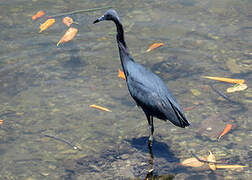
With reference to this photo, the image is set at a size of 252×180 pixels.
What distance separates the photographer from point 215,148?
555 cm

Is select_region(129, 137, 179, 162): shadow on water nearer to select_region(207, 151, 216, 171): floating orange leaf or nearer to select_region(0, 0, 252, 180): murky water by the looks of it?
select_region(0, 0, 252, 180): murky water

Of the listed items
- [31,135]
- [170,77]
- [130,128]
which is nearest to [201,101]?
[170,77]

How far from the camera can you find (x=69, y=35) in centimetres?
815

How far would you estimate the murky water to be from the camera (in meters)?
5.41

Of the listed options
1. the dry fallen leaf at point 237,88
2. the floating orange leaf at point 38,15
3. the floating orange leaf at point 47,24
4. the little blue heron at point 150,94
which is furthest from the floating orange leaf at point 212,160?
the floating orange leaf at point 38,15

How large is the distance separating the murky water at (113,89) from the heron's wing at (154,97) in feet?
1.90

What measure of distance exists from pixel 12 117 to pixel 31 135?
0.57 meters

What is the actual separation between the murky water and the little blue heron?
1.83 feet

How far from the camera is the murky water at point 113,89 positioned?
541cm

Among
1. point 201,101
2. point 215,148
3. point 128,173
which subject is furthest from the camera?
point 201,101

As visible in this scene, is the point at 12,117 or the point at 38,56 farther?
the point at 38,56

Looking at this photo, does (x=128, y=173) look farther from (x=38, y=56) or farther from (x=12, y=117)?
(x=38, y=56)

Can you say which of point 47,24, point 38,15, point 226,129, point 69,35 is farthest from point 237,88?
point 38,15

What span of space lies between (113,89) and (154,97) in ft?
5.31
